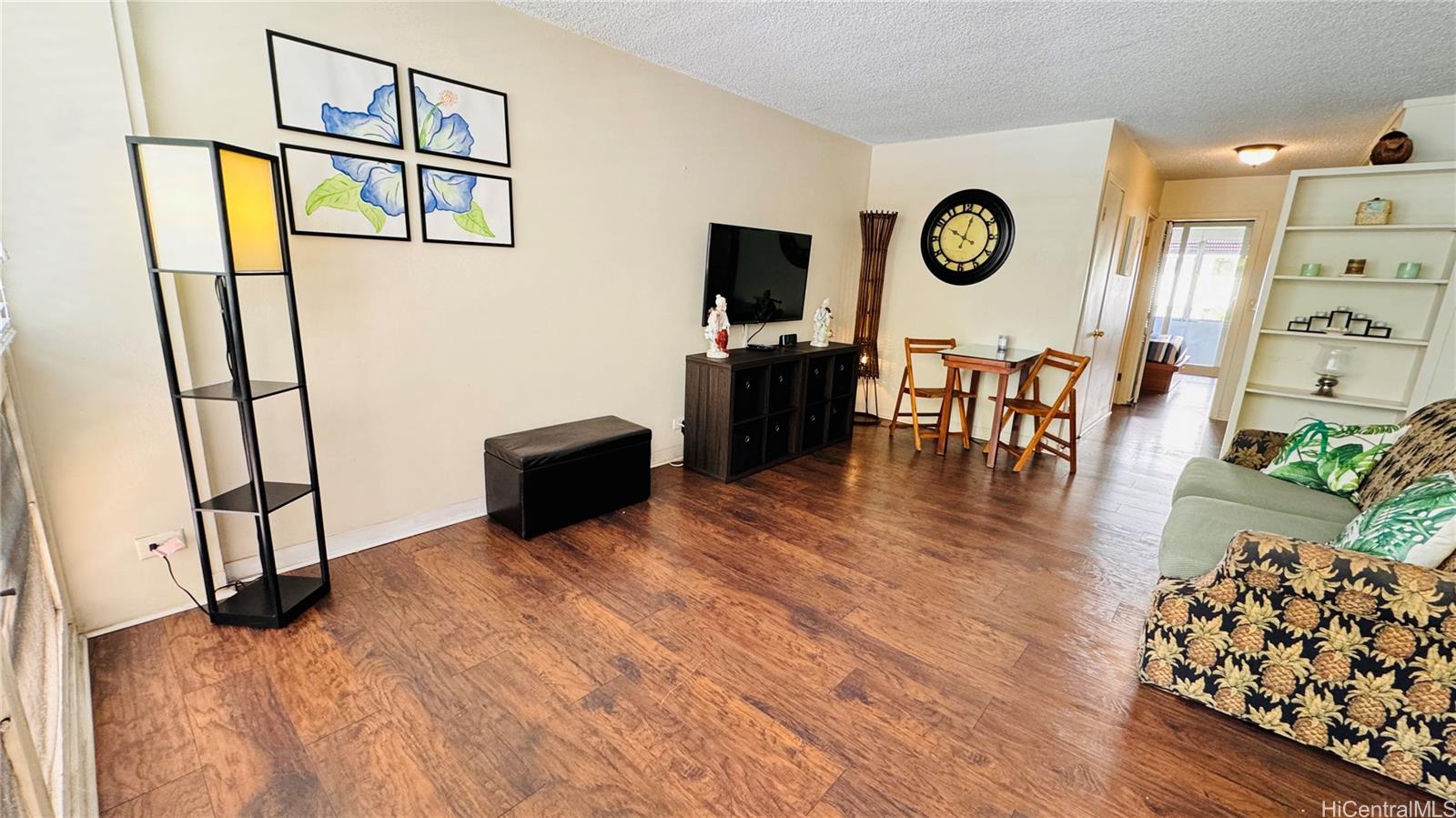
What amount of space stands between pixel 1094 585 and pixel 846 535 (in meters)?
1.09

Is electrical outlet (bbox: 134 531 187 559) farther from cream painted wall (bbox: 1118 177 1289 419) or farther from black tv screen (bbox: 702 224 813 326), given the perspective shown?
cream painted wall (bbox: 1118 177 1289 419)

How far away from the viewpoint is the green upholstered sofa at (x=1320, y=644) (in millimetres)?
→ 1496

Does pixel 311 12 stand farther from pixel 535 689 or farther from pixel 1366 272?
pixel 1366 272

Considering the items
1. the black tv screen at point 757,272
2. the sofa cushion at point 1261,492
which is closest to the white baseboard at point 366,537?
the black tv screen at point 757,272

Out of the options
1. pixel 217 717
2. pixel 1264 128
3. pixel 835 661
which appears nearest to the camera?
pixel 217 717

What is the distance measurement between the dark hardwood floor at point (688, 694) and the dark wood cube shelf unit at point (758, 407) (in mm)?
888

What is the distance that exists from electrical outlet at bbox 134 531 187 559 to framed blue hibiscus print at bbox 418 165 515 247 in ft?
4.76

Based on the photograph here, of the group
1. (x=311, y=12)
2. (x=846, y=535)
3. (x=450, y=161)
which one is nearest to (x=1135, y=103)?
(x=846, y=535)

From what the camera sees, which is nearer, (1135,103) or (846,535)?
(846,535)

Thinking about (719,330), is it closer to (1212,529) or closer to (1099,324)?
(1212,529)

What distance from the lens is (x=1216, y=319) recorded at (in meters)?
9.35

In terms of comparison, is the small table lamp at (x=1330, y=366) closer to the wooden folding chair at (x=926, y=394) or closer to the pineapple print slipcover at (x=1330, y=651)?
the wooden folding chair at (x=926, y=394)

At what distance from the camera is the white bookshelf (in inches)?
130

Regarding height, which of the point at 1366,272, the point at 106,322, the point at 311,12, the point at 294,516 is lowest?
the point at 294,516
